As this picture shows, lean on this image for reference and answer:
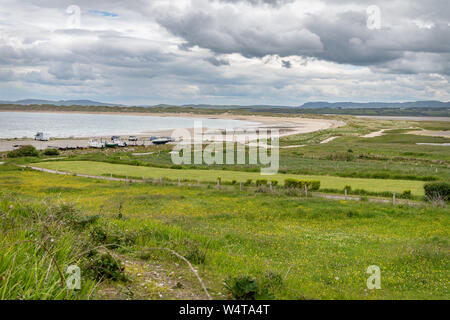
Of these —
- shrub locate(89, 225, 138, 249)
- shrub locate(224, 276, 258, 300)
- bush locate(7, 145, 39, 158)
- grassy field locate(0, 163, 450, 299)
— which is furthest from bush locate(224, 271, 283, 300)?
bush locate(7, 145, 39, 158)

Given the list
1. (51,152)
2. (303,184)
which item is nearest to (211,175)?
(303,184)

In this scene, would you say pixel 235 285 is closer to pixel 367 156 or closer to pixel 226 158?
pixel 226 158

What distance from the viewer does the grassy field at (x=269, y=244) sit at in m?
7.54

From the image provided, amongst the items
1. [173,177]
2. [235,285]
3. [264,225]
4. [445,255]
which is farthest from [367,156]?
[235,285]

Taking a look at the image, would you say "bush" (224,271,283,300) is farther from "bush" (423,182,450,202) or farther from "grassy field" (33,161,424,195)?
"grassy field" (33,161,424,195)

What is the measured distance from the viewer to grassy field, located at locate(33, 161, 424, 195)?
39.3 m

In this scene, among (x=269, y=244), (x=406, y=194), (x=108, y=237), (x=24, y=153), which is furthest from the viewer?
(x=24, y=153)

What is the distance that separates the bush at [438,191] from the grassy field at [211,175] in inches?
131

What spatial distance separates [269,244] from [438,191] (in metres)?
22.2

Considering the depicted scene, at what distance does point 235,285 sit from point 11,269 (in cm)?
377

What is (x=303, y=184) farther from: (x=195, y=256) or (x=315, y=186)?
(x=195, y=256)

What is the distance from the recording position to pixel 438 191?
30891mm

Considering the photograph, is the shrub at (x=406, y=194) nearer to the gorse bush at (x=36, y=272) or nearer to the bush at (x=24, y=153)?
the gorse bush at (x=36, y=272)
